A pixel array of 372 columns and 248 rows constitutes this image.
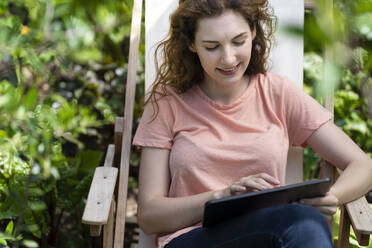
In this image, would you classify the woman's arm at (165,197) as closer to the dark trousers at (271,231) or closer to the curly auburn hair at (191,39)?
the dark trousers at (271,231)

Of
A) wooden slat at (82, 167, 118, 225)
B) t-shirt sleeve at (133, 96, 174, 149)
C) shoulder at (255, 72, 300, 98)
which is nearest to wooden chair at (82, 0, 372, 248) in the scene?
wooden slat at (82, 167, 118, 225)

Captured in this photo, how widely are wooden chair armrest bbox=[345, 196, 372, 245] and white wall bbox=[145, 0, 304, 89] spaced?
0.74 meters

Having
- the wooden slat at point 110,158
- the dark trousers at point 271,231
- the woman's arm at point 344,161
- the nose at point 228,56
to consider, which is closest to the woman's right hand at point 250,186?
the dark trousers at point 271,231

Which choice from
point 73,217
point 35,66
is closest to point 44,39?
point 35,66

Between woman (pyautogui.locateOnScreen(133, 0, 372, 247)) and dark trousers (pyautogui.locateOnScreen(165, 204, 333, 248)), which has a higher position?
woman (pyautogui.locateOnScreen(133, 0, 372, 247))

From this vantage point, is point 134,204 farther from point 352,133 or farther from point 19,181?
point 352,133

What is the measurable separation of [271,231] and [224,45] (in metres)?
0.74

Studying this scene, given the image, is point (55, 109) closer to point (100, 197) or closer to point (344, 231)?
point (100, 197)

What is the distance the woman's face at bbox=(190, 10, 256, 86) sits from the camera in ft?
6.96

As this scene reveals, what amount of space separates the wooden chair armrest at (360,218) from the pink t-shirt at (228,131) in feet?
1.04

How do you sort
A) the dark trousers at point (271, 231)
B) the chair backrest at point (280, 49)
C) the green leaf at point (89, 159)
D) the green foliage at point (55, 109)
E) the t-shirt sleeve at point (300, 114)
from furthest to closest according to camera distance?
1. the green leaf at point (89, 159)
2. the chair backrest at point (280, 49)
3. the t-shirt sleeve at point (300, 114)
4. the dark trousers at point (271, 231)
5. the green foliage at point (55, 109)

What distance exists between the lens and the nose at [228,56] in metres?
2.11

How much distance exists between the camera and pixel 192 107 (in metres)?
2.35

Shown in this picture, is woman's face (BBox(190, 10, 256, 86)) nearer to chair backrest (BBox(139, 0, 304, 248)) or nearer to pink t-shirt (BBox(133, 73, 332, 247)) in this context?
pink t-shirt (BBox(133, 73, 332, 247))
